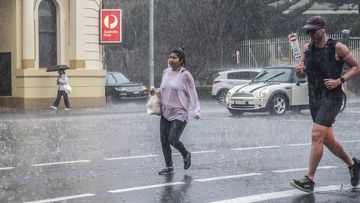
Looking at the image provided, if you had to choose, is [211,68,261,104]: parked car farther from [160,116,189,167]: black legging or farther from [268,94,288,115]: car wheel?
[160,116,189,167]: black legging

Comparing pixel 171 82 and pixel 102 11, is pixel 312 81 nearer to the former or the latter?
pixel 171 82

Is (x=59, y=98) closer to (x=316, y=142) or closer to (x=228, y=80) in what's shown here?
(x=228, y=80)

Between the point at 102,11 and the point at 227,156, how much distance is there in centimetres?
1994

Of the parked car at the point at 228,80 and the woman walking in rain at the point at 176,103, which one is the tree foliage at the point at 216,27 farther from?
the woman walking in rain at the point at 176,103

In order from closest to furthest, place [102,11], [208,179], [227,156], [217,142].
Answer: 1. [208,179]
2. [227,156]
3. [217,142]
4. [102,11]

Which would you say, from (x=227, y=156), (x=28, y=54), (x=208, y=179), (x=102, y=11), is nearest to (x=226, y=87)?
(x=102, y=11)

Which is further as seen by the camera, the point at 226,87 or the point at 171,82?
the point at 226,87

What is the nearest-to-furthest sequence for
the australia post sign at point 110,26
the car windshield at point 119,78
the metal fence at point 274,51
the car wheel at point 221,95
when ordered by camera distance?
the australia post sign at point 110,26, the car windshield at point 119,78, the car wheel at point 221,95, the metal fence at point 274,51

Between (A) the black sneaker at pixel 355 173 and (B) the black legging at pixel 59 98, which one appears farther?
(B) the black legging at pixel 59 98

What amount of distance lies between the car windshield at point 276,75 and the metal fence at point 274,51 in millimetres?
13365

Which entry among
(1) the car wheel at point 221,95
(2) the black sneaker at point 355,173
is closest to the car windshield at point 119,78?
(1) the car wheel at point 221,95

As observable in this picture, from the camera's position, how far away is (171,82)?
386 inches

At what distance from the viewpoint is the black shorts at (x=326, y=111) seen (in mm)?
7871

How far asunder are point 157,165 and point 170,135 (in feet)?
3.60
